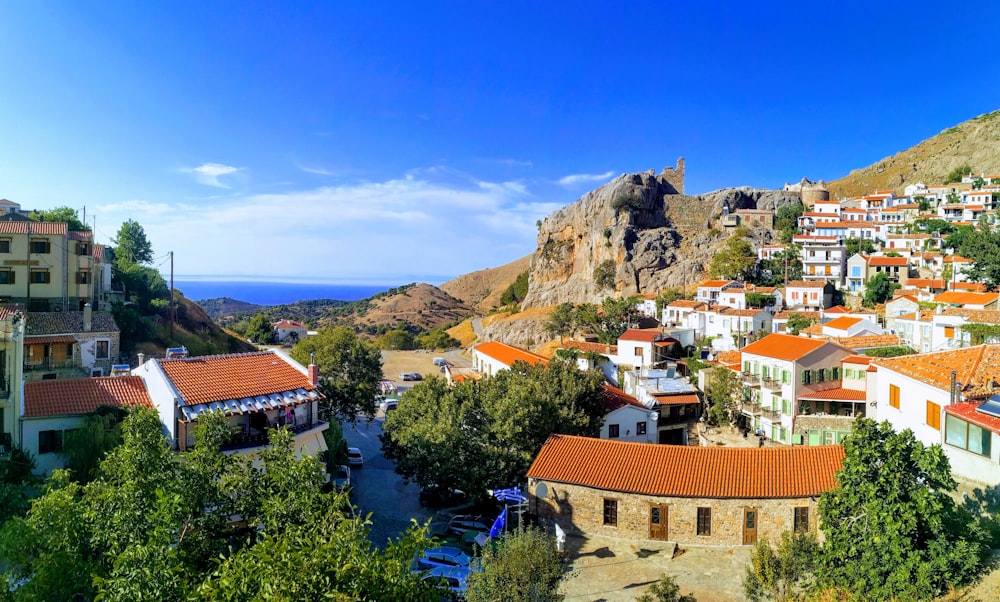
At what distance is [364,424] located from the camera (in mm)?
41438

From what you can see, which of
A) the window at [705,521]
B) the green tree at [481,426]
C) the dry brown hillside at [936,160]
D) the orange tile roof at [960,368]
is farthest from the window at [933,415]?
the dry brown hillside at [936,160]

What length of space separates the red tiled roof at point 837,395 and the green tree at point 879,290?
96.2ft

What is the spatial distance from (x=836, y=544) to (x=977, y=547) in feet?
9.56

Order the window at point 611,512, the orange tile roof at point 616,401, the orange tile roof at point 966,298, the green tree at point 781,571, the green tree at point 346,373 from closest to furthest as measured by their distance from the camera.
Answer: the green tree at point 781,571 < the window at point 611,512 < the green tree at point 346,373 < the orange tile roof at point 616,401 < the orange tile roof at point 966,298

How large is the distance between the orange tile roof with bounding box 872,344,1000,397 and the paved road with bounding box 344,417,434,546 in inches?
737

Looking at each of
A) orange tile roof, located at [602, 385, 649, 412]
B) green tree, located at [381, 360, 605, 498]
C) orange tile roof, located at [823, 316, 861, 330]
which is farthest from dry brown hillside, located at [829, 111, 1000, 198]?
green tree, located at [381, 360, 605, 498]

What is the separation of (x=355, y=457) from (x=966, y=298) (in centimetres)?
4559

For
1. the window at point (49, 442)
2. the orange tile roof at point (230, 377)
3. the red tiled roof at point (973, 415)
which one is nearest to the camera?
the red tiled roof at point (973, 415)

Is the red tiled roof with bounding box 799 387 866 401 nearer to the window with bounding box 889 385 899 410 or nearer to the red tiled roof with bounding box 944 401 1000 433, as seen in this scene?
the window with bounding box 889 385 899 410

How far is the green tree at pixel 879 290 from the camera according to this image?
185ft

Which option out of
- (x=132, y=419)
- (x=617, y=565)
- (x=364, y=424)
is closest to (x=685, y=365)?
(x=364, y=424)

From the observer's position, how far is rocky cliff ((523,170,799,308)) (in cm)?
7850

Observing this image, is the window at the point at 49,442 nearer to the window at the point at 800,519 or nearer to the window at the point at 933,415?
the window at the point at 800,519

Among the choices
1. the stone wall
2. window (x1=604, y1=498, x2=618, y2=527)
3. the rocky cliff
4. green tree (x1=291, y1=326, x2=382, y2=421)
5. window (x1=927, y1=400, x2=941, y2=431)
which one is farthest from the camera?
the rocky cliff
